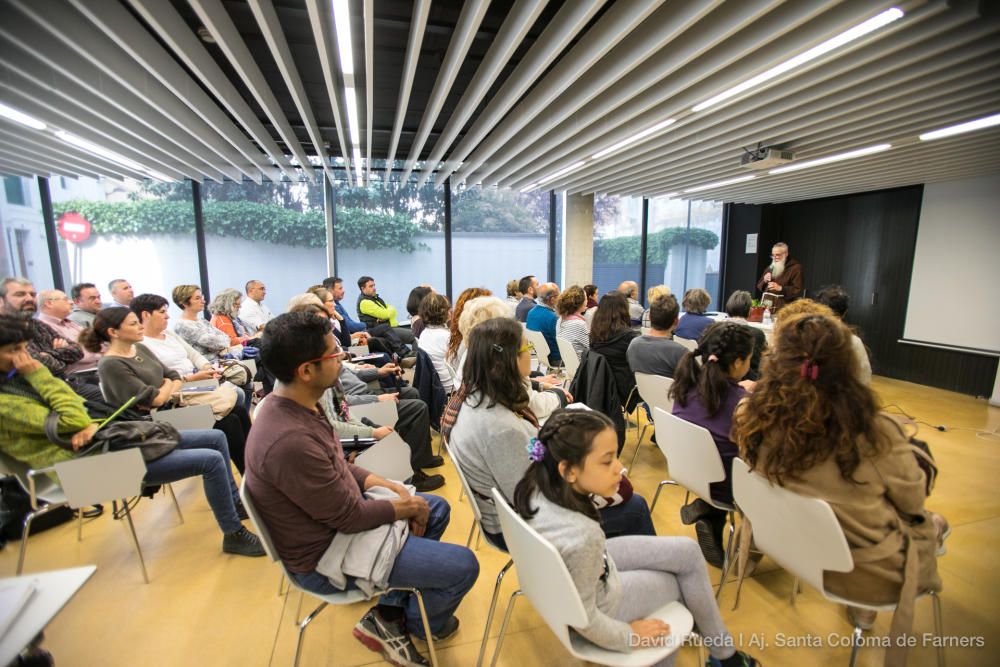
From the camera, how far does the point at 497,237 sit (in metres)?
8.16

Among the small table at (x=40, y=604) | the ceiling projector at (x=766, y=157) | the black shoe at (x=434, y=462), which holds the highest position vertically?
the ceiling projector at (x=766, y=157)

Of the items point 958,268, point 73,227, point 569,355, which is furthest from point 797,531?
point 73,227

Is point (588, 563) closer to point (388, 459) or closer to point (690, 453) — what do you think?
point (690, 453)

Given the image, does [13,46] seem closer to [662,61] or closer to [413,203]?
[662,61]

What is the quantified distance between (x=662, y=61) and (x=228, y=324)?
4.51 m

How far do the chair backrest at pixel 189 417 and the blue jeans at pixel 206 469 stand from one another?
0.10 meters

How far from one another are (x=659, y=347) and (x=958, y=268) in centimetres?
550

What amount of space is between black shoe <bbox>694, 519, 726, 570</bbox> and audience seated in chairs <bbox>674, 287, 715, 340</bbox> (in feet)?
6.49

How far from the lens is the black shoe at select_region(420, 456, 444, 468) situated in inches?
129

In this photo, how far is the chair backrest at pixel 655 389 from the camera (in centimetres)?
274

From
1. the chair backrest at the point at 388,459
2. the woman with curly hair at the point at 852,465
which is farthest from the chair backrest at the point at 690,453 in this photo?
the chair backrest at the point at 388,459

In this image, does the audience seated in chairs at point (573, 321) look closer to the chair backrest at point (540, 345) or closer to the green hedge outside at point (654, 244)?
the chair backrest at point (540, 345)

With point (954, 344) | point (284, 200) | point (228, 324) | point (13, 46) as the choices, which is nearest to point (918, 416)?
point (954, 344)

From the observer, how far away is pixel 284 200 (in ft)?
23.6
